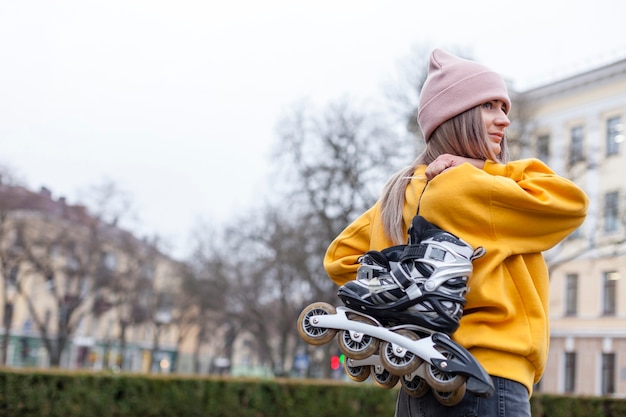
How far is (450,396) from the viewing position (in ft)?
7.38

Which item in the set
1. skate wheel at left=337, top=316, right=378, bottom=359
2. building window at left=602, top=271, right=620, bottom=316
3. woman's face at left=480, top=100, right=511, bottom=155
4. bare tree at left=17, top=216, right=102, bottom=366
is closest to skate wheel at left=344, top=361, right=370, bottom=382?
skate wheel at left=337, top=316, right=378, bottom=359

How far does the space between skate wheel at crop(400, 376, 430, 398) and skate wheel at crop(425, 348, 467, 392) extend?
3.6 inches

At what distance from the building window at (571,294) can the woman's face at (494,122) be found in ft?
138

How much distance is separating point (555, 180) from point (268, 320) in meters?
42.3

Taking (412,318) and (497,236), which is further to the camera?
(497,236)

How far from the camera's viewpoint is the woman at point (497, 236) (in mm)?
2387

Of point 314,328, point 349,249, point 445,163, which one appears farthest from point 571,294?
point 314,328

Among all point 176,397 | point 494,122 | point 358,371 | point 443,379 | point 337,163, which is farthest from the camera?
point 337,163

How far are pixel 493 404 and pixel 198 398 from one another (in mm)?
13747

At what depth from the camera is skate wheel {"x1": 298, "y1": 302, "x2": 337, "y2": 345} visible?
2.50 meters

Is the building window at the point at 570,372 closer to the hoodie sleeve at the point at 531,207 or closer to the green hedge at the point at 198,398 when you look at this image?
the green hedge at the point at 198,398

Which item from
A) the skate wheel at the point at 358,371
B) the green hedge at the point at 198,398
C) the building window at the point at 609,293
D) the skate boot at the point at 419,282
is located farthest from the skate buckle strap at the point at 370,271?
the building window at the point at 609,293

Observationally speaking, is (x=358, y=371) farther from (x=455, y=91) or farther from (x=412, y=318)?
(x=455, y=91)

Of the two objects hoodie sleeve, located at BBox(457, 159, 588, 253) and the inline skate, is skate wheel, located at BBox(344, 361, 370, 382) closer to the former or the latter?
the inline skate
